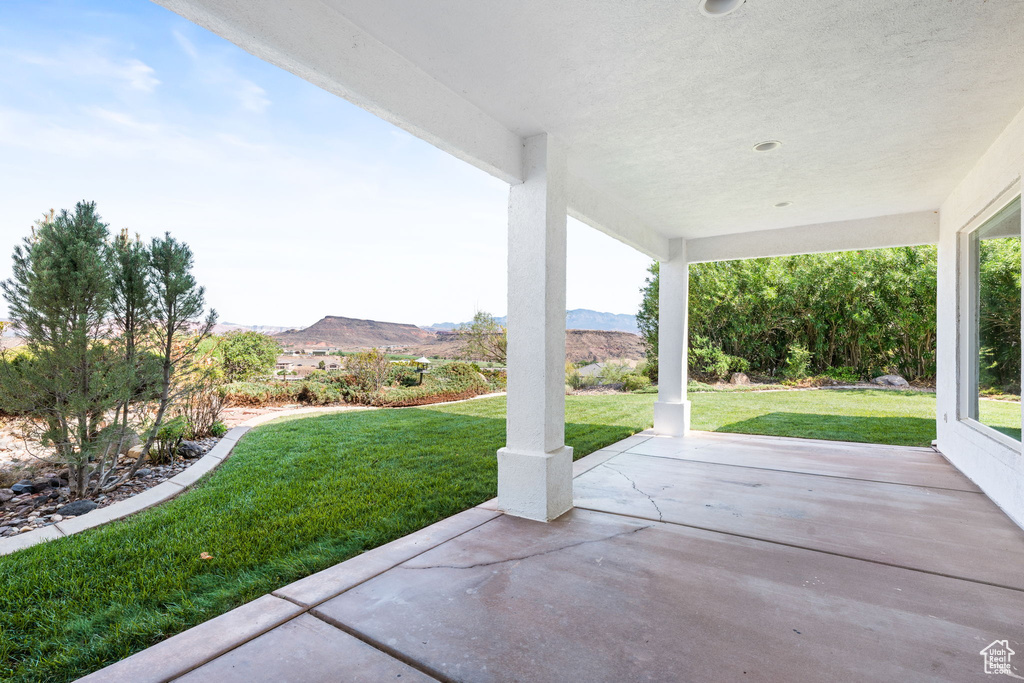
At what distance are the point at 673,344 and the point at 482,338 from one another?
6.66m

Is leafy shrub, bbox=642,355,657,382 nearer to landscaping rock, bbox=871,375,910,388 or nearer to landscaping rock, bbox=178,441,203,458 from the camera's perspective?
landscaping rock, bbox=871,375,910,388

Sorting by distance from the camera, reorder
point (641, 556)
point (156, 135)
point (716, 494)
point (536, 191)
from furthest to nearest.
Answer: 1. point (156, 135)
2. point (716, 494)
3. point (536, 191)
4. point (641, 556)

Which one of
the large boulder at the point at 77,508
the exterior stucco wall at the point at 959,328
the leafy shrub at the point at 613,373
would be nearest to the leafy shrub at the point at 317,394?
the large boulder at the point at 77,508

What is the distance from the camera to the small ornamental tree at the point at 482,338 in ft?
40.6

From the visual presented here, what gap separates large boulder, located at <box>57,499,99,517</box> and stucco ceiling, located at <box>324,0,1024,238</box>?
3.81 meters

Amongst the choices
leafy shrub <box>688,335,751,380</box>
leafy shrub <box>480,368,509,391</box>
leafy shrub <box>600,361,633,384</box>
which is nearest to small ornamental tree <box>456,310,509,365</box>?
leafy shrub <box>480,368,509,391</box>

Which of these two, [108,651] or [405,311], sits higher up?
[405,311]

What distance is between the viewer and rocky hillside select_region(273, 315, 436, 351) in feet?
57.3

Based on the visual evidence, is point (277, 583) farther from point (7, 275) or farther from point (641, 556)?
point (7, 275)

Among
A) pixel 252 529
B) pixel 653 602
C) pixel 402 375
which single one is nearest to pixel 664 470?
pixel 653 602

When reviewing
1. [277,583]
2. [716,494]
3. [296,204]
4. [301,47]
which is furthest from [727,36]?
[296,204]

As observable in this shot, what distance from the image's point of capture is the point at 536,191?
3.31m

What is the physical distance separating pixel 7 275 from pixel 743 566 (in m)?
5.31

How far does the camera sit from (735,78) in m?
2.62
